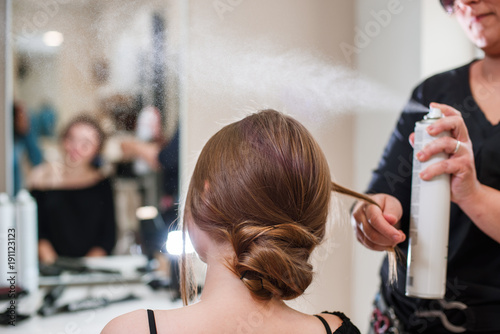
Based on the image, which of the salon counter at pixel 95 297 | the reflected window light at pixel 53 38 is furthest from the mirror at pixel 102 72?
the salon counter at pixel 95 297

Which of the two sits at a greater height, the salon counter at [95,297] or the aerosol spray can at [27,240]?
the aerosol spray can at [27,240]

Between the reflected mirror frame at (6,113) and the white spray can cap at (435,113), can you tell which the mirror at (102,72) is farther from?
the white spray can cap at (435,113)

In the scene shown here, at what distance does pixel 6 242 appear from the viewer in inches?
30.2

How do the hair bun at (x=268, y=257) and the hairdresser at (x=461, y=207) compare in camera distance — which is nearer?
the hair bun at (x=268, y=257)

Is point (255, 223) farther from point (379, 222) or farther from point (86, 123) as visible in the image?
point (86, 123)

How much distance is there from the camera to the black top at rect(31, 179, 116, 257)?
87cm

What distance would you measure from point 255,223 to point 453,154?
35 cm

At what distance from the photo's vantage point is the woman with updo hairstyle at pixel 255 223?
27.1 inches

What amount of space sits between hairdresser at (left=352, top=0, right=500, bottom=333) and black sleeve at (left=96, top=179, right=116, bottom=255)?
0.47 metres

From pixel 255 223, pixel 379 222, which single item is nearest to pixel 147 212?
pixel 255 223

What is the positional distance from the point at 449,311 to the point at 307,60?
0.57m

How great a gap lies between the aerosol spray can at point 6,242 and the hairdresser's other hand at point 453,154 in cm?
68

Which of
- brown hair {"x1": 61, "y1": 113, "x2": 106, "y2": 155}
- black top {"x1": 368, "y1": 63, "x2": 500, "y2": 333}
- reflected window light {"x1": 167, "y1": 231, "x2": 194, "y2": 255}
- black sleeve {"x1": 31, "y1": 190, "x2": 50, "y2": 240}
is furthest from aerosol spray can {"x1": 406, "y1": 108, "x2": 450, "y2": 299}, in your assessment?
black sleeve {"x1": 31, "y1": 190, "x2": 50, "y2": 240}

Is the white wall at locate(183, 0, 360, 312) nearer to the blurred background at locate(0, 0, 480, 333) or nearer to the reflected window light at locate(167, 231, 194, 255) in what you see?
the blurred background at locate(0, 0, 480, 333)
